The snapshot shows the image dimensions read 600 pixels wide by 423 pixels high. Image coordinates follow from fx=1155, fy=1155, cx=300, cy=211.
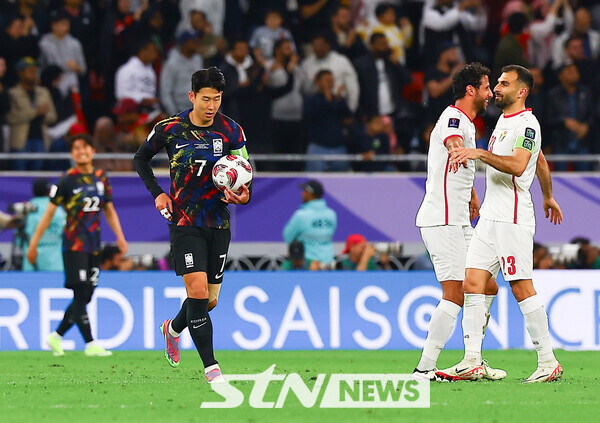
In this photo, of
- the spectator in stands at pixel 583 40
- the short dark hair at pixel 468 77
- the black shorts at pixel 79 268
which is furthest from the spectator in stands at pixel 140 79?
the short dark hair at pixel 468 77

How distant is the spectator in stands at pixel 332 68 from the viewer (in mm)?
16484

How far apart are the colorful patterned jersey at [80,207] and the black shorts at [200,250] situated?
149 inches

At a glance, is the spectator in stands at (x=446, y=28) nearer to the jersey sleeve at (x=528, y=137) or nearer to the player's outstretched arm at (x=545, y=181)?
the player's outstretched arm at (x=545, y=181)

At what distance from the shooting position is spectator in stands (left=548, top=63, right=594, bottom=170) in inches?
655

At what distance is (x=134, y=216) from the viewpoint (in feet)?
49.9

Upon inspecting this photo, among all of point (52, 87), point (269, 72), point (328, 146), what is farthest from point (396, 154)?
point (52, 87)

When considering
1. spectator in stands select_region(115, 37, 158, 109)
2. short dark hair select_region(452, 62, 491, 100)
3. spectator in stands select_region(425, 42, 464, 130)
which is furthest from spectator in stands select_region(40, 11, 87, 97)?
short dark hair select_region(452, 62, 491, 100)

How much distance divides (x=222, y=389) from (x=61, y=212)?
21.9 ft

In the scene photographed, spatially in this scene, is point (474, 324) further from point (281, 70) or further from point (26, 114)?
point (26, 114)

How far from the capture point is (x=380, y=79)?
16.9 meters

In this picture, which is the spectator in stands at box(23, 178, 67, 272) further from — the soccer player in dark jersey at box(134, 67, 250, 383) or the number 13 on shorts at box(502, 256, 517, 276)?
the number 13 on shorts at box(502, 256, 517, 276)

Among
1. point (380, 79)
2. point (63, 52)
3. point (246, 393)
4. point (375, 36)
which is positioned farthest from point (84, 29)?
point (246, 393)

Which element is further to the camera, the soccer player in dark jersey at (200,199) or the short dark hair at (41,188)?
the short dark hair at (41,188)

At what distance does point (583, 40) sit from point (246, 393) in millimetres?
11251
